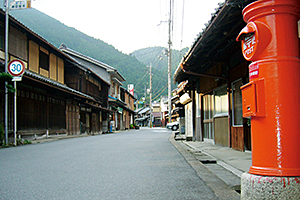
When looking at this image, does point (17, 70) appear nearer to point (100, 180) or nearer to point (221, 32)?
point (100, 180)

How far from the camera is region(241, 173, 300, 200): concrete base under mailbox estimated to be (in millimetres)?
2748

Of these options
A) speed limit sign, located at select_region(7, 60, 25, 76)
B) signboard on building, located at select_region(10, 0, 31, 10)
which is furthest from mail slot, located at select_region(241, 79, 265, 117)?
signboard on building, located at select_region(10, 0, 31, 10)

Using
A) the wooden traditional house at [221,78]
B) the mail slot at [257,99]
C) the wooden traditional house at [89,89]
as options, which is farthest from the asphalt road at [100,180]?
the wooden traditional house at [89,89]

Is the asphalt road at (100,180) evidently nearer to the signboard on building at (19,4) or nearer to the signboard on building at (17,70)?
the signboard on building at (17,70)

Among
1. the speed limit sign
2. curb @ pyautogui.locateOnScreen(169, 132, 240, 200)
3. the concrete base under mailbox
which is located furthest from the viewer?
the speed limit sign

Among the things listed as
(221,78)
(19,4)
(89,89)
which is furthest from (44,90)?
(89,89)

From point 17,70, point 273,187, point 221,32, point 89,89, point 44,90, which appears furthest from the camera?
point 89,89

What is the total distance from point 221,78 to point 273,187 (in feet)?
23.6

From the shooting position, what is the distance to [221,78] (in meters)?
9.74

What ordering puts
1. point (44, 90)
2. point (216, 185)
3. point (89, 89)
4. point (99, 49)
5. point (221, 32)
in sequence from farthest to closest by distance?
point (99, 49) < point (89, 89) < point (44, 90) < point (221, 32) < point (216, 185)

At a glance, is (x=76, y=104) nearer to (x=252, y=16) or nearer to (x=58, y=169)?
(x=58, y=169)

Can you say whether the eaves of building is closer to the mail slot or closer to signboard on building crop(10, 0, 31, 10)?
the mail slot

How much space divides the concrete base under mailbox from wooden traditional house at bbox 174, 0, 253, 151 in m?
2.62

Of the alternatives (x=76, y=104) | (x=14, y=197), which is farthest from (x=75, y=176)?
(x=76, y=104)
